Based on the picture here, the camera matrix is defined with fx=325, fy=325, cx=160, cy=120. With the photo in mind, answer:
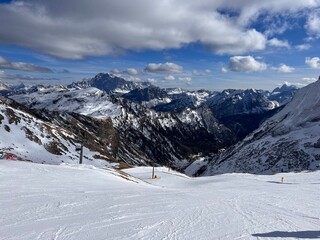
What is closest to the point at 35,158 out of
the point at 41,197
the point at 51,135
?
the point at 51,135

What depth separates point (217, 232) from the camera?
45.5 ft

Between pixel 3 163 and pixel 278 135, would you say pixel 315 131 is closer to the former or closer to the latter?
pixel 278 135

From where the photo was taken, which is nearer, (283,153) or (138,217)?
(138,217)

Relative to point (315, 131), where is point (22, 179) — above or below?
below

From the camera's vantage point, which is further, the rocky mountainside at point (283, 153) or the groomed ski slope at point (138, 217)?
the rocky mountainside at point (283, 153)

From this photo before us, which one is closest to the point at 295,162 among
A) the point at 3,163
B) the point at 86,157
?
the point at 86,157

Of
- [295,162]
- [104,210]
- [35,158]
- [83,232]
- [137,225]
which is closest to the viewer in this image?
[83,232]

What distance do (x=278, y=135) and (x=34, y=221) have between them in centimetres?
18928

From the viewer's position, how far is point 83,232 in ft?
44.3

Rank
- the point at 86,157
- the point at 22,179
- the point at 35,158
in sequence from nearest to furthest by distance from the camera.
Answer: the point at 22,179
the point at 35,158
the point at 86,157

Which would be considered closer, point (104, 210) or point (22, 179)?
point (104, 210)

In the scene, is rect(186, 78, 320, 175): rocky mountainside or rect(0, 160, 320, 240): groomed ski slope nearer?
rect(0, 160, 320, 240): groomed ski slope

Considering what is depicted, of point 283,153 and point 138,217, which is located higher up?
point 283,153

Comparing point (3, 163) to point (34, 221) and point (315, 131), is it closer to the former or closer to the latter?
point (34, 221)
